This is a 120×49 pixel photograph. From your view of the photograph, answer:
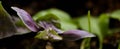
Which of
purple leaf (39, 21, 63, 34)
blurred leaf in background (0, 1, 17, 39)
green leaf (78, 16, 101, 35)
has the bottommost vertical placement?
green leaf (78, 16, 101, 35)

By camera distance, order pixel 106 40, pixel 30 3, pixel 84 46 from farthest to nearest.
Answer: pixel 30 3 < pixel 106 40 < pixel 84 46

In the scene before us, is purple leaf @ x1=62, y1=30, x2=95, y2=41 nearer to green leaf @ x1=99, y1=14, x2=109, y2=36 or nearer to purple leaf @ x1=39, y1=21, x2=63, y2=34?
purple leaf @ x1=39, y1=21, x2=63, y2=34

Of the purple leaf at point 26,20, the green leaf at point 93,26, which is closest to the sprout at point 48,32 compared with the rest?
the purple leaf at point 26,20

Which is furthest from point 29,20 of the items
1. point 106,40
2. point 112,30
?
point 112,30

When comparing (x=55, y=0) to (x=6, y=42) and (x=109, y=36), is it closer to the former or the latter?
(x=109, y=36)

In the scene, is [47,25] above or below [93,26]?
above

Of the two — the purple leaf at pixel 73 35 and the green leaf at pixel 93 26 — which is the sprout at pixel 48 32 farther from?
the green leaf at pixel 93 26

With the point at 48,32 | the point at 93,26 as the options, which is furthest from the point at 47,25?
the point at 93,26

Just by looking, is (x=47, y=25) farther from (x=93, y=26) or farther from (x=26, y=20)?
(x=93, y=26)

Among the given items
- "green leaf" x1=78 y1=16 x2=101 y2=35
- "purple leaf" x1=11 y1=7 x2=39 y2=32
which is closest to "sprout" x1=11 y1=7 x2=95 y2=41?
"purple leaf" x1=11 y1=7 x2=39 y2=32

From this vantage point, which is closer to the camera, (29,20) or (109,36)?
(29,20)

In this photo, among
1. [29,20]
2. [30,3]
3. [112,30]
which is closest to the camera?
[29,20]
